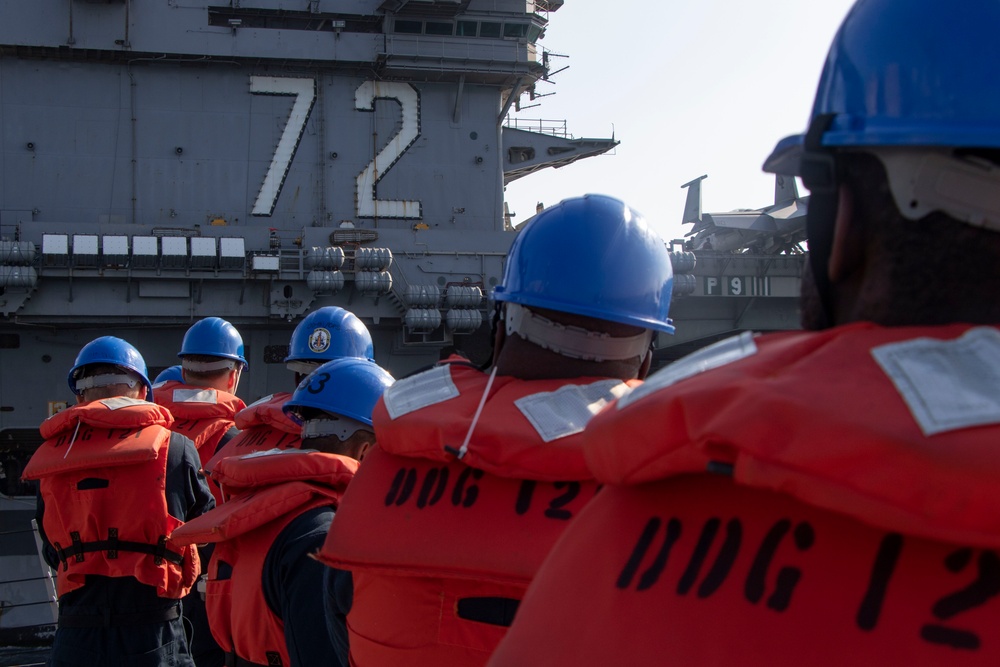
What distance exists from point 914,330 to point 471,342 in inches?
632

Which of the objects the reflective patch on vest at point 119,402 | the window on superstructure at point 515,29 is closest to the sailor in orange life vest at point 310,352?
the reflective patch on vest at point 119,402

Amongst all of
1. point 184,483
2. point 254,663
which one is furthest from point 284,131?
point 254,663

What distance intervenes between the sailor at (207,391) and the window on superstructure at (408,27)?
1098 centimetres

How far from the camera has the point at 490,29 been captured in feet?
58.6

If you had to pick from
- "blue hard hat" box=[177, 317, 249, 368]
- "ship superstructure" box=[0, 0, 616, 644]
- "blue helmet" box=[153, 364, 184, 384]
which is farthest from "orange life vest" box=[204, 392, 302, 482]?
"ship superstructure" box=[0, 0, 616, 644]

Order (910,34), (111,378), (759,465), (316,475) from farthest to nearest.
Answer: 1. (111,378)
2. (316,475)
3. (910,34)
4. (759,465)

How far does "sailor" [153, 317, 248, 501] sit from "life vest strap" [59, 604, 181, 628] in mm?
1300

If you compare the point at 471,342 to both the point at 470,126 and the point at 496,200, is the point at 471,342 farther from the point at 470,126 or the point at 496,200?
the point at 470,126

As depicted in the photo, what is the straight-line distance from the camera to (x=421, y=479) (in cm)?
204

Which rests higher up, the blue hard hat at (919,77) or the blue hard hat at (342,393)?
the blue hard hat at (919,77)

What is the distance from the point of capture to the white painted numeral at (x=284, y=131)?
17156 mm

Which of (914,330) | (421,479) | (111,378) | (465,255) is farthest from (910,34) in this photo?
(465,255)

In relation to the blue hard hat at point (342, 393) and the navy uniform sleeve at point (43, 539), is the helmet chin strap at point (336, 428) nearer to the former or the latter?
the blue hard hat at point (342, 393)

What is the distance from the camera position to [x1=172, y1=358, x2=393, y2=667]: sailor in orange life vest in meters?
2.91
